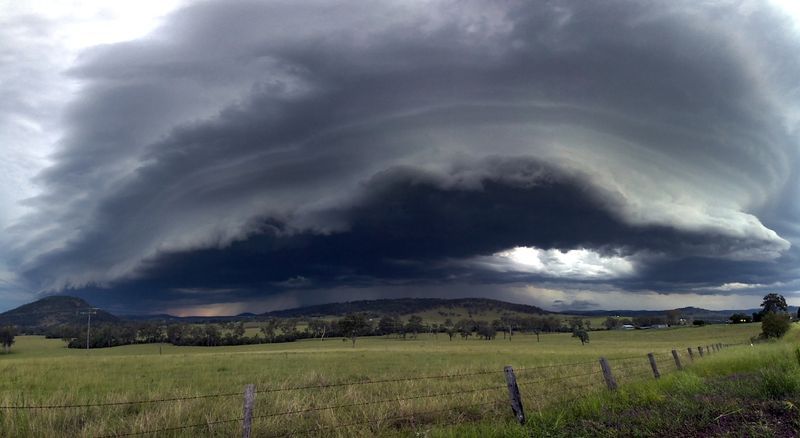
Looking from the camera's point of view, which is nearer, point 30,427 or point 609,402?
point 30,427

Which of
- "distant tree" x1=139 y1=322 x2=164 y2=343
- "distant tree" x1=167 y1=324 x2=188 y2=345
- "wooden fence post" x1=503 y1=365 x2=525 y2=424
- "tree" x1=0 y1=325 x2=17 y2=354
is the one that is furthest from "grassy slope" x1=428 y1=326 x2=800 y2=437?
"distant tree" x1=139 y1=322 x2=164 y2=343

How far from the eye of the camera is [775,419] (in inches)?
361

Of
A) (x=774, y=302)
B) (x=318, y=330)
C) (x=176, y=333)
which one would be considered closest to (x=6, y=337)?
(x=176, y=333)

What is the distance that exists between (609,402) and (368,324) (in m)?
179

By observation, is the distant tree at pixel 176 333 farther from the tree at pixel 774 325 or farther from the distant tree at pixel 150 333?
the tree at pixel 774 325

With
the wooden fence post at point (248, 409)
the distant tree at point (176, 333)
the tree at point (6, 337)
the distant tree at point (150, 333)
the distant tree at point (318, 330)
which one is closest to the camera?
the wooden fence post at point (248, 409)

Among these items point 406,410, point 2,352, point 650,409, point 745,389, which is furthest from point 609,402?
point 2,352

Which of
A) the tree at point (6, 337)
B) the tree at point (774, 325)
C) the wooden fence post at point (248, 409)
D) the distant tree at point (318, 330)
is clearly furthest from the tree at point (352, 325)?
the wooden fence post at point (248, 409)

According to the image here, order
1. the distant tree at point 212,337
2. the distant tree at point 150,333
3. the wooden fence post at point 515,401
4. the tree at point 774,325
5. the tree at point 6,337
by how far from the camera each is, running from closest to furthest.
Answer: the wooden fence post at point 515,401 < the tree at point 774,325 < the tree at point 6,337 < the distant tree at point 212,337 < the distant tree at point 150,333

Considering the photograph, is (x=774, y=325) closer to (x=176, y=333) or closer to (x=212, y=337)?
(x=212, y=337)

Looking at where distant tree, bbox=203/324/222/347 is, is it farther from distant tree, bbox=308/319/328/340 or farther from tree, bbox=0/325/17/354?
tree, bbox=0/325/17/354

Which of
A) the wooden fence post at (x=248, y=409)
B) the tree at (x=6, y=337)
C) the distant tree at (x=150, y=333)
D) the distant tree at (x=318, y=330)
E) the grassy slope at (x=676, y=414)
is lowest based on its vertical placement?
the distant tree at (x=318, y=330)

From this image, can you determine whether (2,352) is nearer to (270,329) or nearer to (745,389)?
(270,329)

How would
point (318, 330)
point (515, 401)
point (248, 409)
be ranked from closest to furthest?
point (248, 409) < point (515, 401) < point (318, 330)
